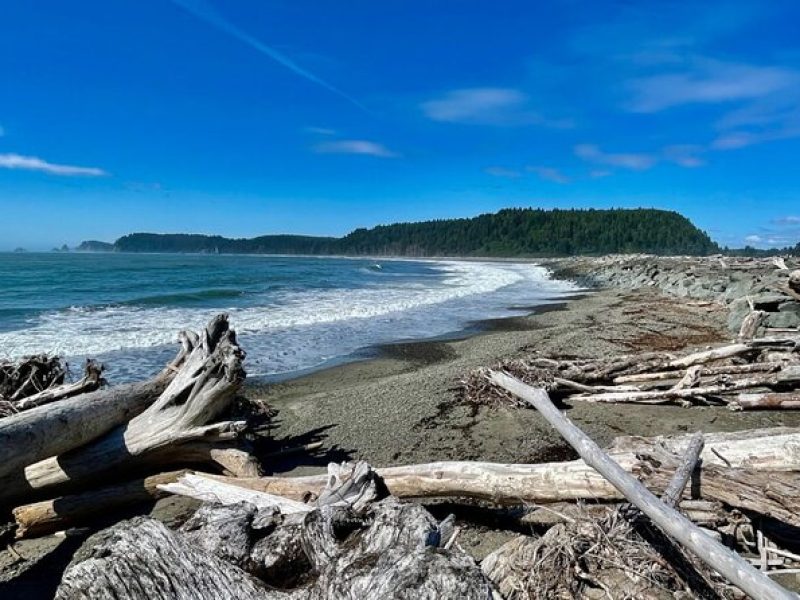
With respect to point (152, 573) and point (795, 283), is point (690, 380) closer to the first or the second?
point (795, 283)

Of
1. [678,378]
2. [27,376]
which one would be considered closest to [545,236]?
[678,378]

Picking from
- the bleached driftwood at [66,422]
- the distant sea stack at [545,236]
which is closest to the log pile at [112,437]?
the bleached driftwood at [66,422]

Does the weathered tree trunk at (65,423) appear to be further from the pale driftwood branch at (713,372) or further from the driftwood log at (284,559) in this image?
the pale driftwood branch at (713,372)

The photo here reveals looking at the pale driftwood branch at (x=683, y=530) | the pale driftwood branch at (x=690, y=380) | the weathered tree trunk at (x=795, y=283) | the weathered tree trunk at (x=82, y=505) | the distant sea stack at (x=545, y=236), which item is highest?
the distant sea stack at (x=545, y=236)

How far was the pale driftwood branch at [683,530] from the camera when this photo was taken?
2.27 metres

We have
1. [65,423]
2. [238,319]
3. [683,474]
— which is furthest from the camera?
[238,319]

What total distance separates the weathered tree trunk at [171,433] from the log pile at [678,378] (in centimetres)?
416

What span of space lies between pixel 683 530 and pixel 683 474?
1.04m

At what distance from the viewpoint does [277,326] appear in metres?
18.2

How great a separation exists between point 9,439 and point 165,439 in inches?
53.1

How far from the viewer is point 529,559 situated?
127 inches

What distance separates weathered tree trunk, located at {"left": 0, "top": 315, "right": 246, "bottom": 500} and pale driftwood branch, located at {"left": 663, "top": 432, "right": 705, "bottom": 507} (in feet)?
13.4

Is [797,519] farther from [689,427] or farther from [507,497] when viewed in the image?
[689,427]

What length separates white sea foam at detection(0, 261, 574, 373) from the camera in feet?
46.2
